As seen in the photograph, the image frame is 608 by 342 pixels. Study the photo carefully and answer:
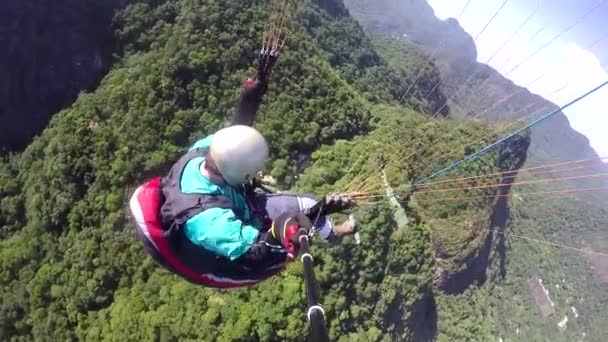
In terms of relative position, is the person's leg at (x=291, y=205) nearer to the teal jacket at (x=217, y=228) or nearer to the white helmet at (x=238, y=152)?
the teal jacket at (x=217, y=228)

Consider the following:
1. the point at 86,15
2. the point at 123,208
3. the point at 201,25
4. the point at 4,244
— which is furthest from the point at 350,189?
the point at 86,15

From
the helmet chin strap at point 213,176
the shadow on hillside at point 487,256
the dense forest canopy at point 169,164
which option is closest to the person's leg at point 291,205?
the helmet chin strap at point 213,176

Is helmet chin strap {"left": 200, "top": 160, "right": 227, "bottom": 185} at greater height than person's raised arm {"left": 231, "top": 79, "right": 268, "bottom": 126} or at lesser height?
greater

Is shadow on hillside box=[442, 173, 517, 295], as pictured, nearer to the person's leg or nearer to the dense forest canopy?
the dense forest canopy

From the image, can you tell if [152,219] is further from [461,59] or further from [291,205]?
[461,59]

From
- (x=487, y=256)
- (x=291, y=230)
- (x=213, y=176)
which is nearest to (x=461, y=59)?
(x=487, y=256)

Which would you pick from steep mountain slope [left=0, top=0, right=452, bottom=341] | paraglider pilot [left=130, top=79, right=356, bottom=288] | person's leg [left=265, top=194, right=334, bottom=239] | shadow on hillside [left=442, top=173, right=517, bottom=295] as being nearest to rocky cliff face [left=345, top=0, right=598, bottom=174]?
shadow on hillside [left=442, top=173, right=517, bottom=295]

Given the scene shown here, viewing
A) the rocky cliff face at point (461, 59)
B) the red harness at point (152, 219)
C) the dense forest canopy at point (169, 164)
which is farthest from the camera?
the rocky cliff face at point (461, 59)
